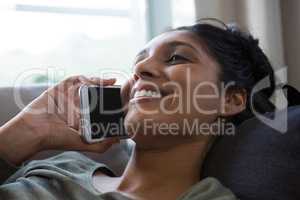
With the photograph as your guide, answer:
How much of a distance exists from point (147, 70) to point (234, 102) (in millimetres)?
254

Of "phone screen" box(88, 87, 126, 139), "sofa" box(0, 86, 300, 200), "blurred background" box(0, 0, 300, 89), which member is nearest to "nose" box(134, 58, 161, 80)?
"phone screen" box(88, 87, 126, 139)

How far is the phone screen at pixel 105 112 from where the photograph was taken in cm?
108

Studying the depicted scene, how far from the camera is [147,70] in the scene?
1.00m

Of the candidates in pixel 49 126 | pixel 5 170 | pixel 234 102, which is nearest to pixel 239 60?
pixel 234 102

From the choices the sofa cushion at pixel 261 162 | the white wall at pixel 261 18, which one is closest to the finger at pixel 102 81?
the sofa cushion at pixel 261 162

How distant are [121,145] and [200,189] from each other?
39 cm

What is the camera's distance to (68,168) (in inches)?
40.3

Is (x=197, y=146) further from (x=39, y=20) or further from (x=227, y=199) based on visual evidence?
(x=39, y=20)

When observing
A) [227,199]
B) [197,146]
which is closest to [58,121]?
[197,146]

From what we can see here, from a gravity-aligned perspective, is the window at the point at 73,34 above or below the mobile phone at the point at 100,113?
above

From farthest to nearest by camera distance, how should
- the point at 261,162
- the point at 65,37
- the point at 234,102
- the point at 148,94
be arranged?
the point at 65,37
the point at 234,102
the point at 148,94
the point at 261,162

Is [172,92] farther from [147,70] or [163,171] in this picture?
[163,171]

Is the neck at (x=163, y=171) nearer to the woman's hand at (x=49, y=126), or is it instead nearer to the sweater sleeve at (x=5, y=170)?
the woman's hand at (x=49, y=126)

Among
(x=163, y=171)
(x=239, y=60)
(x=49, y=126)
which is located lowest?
(x=163, y=171)
